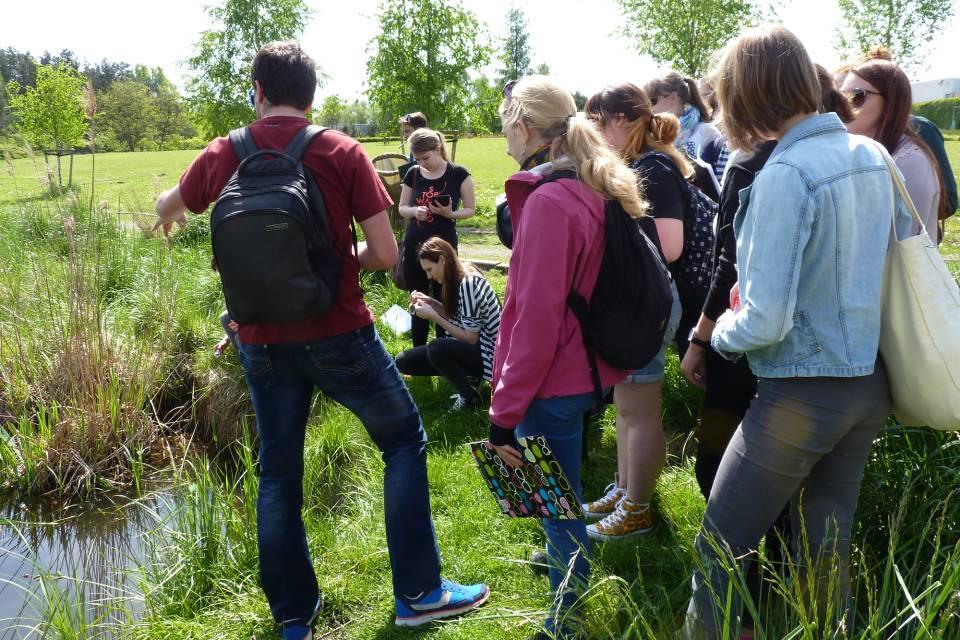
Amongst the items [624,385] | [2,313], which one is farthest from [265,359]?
[2,313]

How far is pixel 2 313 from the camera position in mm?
5398

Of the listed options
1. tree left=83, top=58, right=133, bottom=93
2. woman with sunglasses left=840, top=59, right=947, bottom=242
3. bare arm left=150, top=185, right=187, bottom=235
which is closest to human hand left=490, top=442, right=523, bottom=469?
bare arm left=150, top=185, right=187, bottom=235

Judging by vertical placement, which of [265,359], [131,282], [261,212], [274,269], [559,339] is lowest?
[131,282]

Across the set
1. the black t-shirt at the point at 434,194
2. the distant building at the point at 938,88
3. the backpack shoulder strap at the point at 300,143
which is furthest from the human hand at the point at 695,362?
the distant building at the point at 938,88

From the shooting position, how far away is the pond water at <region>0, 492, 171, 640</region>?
323cm

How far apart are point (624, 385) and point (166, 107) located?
58699 millimetres

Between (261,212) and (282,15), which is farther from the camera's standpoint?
(282,15)

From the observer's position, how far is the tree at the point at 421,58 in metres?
12.4

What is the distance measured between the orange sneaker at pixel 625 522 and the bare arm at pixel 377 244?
1454 millimetres

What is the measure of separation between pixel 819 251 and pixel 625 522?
1733mm

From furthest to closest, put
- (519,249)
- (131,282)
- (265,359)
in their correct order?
(131,282), (265,359), (519,249)

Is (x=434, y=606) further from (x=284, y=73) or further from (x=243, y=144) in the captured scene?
(x=284, y=73)

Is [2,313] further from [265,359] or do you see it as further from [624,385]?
[624,385]

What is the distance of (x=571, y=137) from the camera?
7.43 feet
